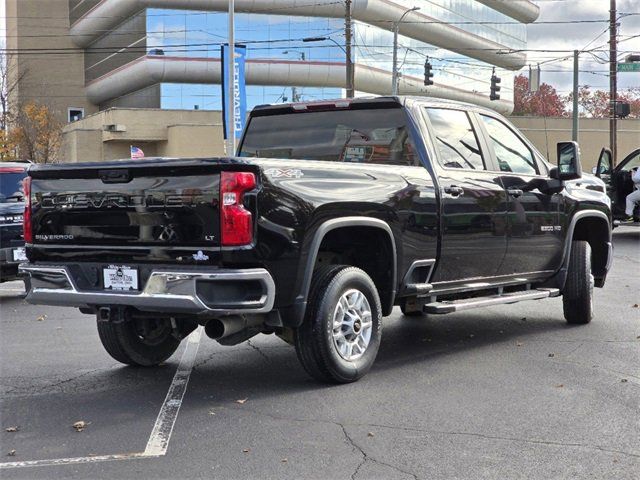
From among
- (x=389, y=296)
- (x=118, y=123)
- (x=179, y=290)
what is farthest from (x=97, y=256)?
(x=118, y=123)

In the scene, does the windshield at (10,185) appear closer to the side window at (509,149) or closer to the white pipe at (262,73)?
the side window at (509,149)

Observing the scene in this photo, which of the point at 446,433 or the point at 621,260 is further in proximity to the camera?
the point at 621,260

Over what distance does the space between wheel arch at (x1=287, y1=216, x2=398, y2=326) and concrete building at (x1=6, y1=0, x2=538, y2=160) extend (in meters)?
42.0

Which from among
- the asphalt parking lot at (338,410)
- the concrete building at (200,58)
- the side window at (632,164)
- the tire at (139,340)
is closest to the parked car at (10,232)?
the asphalt parking lot at (338,410)

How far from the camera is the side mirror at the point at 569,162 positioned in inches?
326

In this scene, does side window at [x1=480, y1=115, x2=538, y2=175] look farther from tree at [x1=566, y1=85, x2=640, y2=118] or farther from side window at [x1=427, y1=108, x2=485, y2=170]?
tree at [x1=566, y1=85, x2=640, y2=118]

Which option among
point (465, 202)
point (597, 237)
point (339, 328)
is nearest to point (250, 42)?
point (597, 237)

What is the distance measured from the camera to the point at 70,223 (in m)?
6.14

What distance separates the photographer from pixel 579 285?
28.5ft

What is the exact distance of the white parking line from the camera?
15.3 ft

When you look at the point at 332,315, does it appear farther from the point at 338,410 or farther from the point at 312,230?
the point at 338,410

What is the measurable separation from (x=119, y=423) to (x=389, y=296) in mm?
2334

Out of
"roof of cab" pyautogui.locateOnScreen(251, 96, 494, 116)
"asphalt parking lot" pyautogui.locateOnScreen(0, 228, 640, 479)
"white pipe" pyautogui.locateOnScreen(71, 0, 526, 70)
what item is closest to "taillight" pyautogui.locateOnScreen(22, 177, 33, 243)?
"asphalt parking lot" pyautogui.locateOnScreen(0, 228, 640, 479)

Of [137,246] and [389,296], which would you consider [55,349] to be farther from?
[389,296]
